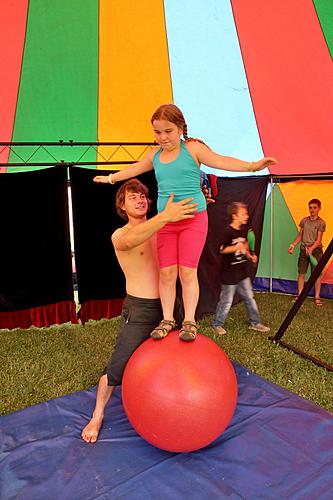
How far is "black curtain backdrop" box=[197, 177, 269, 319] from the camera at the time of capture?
5539 millimetres

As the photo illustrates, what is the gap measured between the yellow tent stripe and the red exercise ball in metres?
4.10

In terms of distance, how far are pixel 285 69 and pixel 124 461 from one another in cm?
480

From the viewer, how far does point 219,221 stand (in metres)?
5.73

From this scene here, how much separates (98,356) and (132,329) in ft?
5.59

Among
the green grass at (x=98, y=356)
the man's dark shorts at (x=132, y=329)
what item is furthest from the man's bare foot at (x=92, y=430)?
the green grass at (x=98, y=356)

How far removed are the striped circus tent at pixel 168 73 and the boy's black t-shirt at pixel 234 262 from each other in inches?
74.6

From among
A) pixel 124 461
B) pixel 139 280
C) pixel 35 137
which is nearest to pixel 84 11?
pixel 35 137

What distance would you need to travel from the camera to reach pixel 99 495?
78.3 inches

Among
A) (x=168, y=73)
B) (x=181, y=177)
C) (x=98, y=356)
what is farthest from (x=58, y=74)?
(x=98, y=356)

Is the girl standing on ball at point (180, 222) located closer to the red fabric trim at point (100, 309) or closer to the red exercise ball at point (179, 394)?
the red exercise ball at point (179, 394)

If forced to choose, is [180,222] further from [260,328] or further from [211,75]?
[211,75]

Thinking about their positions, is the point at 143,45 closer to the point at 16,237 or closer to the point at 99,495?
the point at 16,237

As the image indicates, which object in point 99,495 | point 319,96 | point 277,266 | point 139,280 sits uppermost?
point 319,96

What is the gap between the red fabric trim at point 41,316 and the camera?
4859 millimetres
